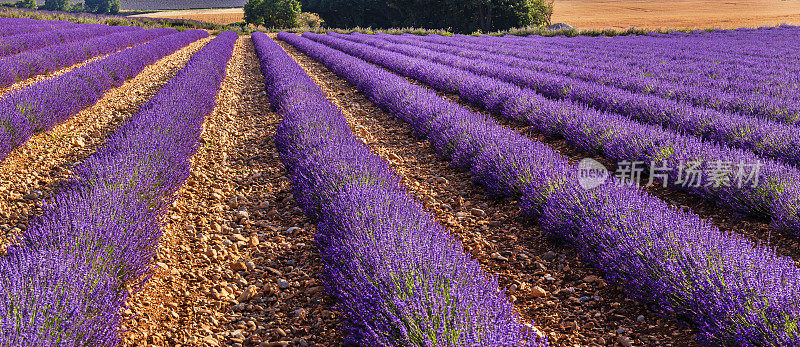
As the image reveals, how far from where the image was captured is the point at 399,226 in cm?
213

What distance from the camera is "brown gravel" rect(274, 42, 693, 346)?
1.86 metres

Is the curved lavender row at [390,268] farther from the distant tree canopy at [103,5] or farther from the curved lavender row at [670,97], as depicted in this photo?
the distant tree canopy at [103,5]

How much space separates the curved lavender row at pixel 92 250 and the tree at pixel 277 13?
46.6 meters

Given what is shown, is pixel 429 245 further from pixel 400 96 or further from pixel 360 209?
pixel 400 96

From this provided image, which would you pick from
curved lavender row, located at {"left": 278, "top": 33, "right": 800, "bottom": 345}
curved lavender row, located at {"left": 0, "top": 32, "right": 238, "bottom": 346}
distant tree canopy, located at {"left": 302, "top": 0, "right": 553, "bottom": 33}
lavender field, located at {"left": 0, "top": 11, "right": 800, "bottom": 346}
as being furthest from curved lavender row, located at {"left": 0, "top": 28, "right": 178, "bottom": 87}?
distant tree canopy, located at {"left": 302, "top": 0, "right": 553, "bottom": 33}

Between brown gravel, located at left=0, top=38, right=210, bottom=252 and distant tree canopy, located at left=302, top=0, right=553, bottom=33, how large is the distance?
32.2 m

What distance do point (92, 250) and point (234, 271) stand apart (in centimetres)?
67

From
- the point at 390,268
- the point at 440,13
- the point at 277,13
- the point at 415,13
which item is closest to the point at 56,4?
the point at 277,13

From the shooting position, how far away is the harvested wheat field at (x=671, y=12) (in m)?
39.1

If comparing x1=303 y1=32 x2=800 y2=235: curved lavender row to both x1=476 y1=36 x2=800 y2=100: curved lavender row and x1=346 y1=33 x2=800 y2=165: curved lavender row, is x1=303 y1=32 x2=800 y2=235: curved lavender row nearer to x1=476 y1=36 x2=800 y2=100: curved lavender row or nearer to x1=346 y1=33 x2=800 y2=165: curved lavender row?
x1=346 y1=33 x2=800 y2=165: curved lavender row

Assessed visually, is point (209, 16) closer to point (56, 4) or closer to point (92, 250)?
point (56, 4)

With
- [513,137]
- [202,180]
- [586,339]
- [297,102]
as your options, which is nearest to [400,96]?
[297,102]

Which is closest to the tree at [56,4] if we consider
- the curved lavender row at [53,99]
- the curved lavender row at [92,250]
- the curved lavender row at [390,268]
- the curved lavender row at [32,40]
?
the curved lavender row at [32,40]

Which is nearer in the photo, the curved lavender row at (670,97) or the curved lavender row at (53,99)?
the curved lavender row at (53,99)
